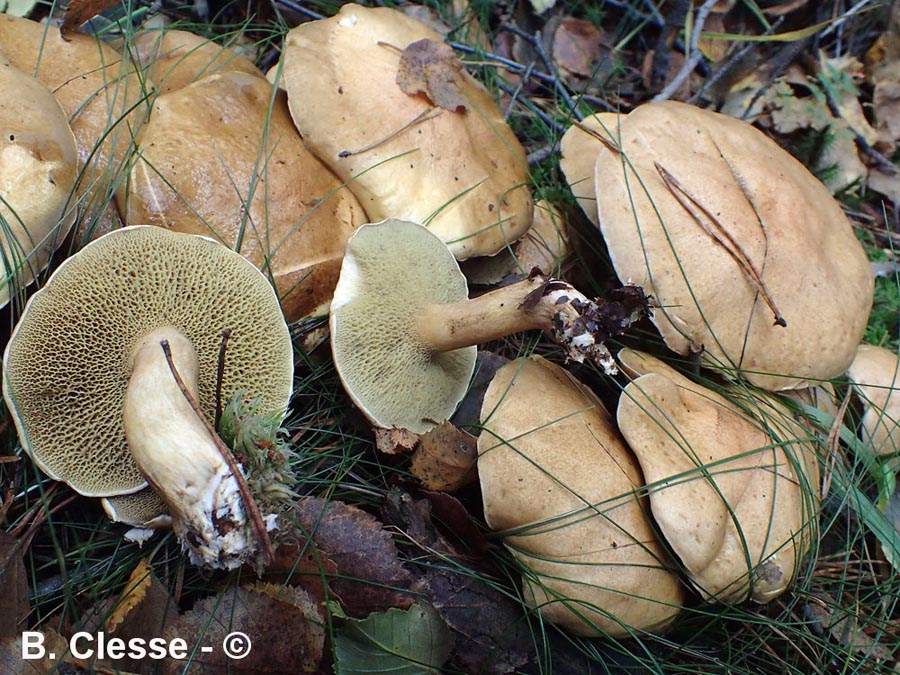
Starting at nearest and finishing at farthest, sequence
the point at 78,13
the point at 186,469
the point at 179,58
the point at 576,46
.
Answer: the point at 186,469 < the point at 78,13 < the point at 179,58 < the point at 576,46

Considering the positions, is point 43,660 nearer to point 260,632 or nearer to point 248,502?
point 260,632

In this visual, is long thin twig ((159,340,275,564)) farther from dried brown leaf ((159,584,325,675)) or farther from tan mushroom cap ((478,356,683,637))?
tan mushroom cap ((478,356,683,637))

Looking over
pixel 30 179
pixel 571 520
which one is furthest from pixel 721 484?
pixel 30 179

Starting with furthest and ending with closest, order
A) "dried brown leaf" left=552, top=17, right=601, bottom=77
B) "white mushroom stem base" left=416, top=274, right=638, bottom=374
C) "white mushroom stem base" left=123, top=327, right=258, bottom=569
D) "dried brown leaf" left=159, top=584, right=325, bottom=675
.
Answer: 1. "dried brown leaf" left=552, top=17, right=601, bottom=77
2. "white mushroom stem base" left=416, top=274, right=638, bottom=374
3. "dried brown leaf" left=159, top=584, right=325, bottom=675
4. "white mushroom stem base" left=123, top=327, right=258, bottom=569

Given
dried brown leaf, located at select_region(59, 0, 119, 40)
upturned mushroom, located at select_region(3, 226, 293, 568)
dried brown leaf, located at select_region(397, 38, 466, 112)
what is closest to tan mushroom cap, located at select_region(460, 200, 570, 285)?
dried brown leaf, located at select_region(397, 38, 466, 112)

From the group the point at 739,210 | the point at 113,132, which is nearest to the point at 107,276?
the point at 113,132

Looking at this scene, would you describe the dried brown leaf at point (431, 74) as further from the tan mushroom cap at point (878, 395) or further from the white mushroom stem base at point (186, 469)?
the tan mushroom cap at point (878, 395)

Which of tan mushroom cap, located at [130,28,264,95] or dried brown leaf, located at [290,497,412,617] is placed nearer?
dried brown leaf, located at [290,497,412,617]
